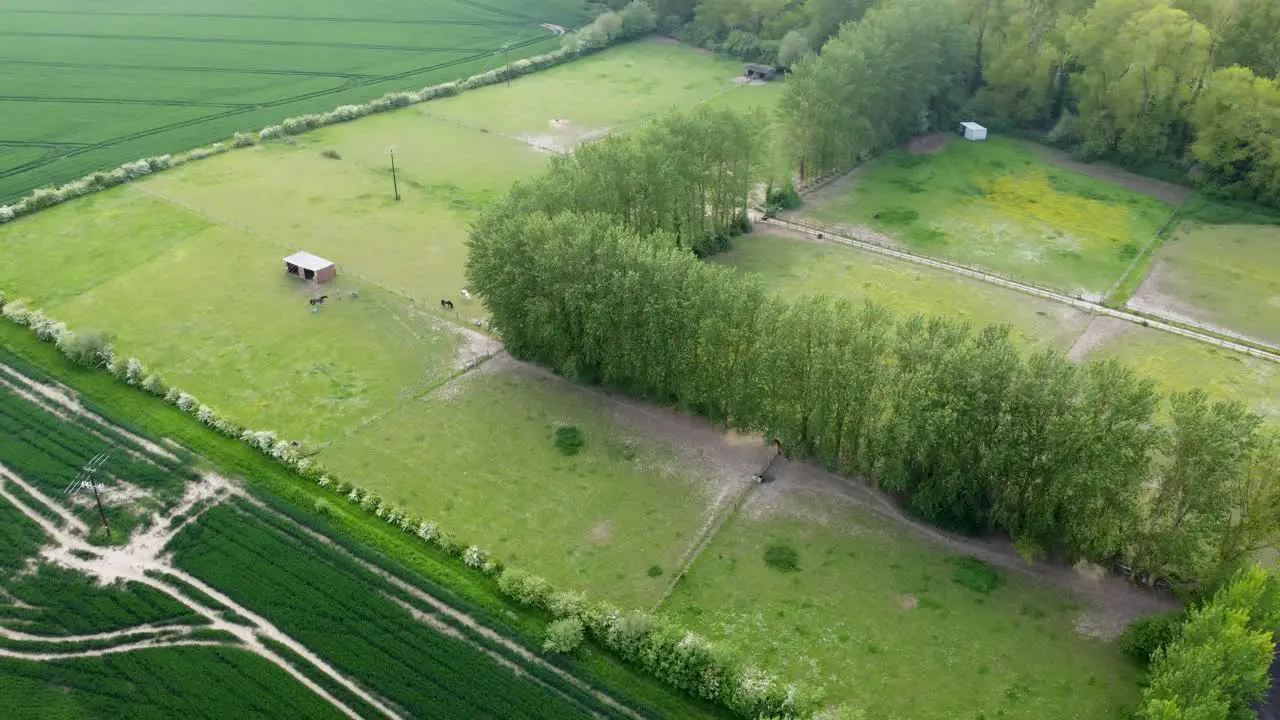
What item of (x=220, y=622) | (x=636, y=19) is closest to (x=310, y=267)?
(x=220, y=622)

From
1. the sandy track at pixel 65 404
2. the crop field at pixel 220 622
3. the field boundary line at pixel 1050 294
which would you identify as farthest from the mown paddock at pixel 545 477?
the field boundary line at pixel 1050 294

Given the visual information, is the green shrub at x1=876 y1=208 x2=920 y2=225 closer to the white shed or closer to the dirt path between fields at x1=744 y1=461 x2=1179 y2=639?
the white shed

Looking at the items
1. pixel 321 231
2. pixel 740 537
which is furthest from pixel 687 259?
pixel 321 231

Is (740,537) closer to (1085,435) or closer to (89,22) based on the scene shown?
(1085,435)

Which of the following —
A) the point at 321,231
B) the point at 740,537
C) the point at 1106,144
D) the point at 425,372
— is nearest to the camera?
the point at 740,537

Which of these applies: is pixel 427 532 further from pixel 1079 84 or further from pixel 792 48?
pixel 792 48
